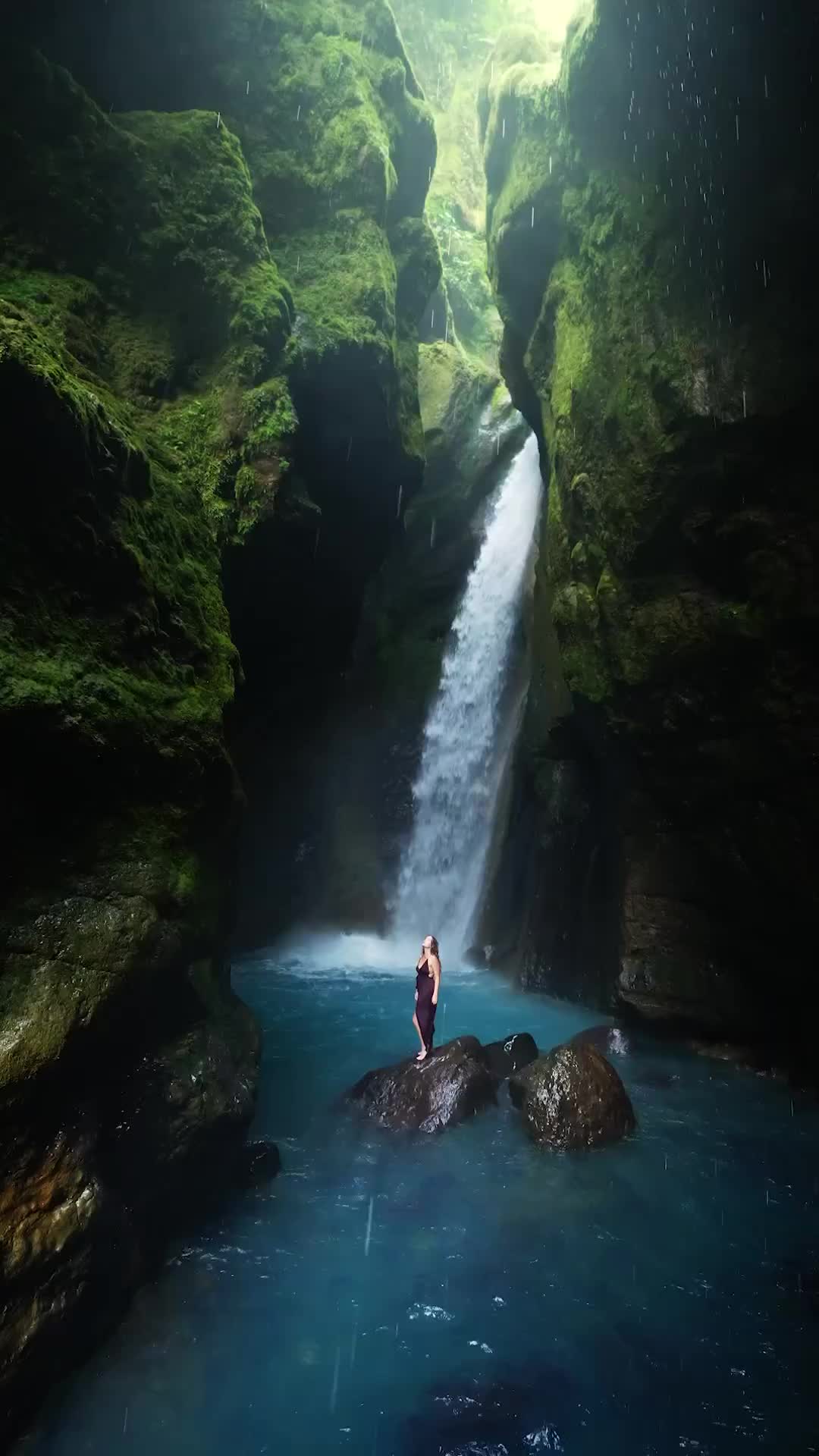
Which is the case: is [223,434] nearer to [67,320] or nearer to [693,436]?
[67,320]

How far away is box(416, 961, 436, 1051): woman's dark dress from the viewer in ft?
28.2

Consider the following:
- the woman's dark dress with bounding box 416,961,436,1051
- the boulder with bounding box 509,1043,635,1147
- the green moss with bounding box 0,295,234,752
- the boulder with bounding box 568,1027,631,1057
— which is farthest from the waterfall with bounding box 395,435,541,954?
the green moss with bounding box 0,295,234,752

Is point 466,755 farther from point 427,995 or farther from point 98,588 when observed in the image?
point 98,588

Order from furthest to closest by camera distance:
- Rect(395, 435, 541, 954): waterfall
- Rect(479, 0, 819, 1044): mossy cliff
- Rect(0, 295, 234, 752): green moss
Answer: Rect(395, 435, 541, 954): waterfall < Rect(479, 0, 819, 1044): mossy cliff < Rect(0, 295, 234, 752): green moss

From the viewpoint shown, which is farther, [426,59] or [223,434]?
[426,59]

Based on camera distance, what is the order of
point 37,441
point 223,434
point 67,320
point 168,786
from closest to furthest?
point 37,441 < point 168,786 < point 67,320 < point 223,434

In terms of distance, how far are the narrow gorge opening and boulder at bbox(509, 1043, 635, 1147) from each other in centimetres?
4

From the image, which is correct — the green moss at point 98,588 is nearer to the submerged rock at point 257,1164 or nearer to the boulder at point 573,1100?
the submerged rock at point 257,1164

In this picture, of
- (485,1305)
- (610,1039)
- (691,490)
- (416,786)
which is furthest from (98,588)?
(416,786)

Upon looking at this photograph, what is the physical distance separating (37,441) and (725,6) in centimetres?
892

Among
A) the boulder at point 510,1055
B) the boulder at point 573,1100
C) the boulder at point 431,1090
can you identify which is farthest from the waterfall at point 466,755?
the boulder at point 573,1100

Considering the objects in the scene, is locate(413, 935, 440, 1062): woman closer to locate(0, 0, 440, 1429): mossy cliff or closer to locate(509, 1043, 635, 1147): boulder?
locate(509, 1043, 635, 1147): boulder

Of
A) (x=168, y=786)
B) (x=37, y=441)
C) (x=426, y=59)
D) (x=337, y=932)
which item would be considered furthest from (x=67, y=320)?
(x=426, y=59)

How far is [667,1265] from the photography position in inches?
231
